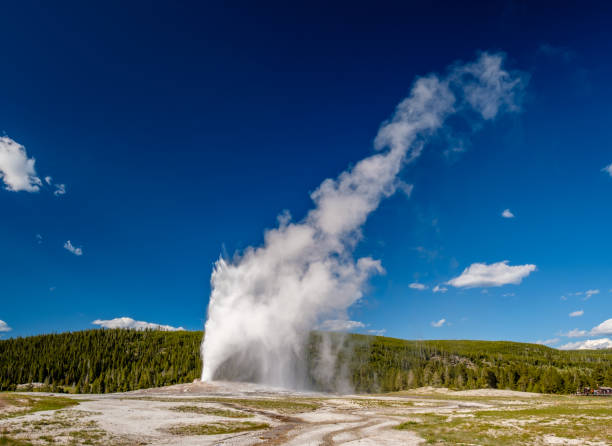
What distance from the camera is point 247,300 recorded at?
101188 mm

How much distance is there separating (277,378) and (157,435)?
78.5 metres

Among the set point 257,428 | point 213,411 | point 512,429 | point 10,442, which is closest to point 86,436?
point 10,442

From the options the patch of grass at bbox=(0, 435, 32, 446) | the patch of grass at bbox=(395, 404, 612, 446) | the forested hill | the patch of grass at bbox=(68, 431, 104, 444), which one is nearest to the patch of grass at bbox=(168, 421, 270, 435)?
the patch of grass at bbox=(68, 431, 104, 444)

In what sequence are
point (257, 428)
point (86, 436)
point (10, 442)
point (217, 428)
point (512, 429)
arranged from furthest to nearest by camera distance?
point (257, 428), point (217, 428), point (512, 429), point (86, 436), point (10, 442)

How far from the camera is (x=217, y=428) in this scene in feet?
104

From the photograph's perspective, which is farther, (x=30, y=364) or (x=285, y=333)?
(x=30, y=364)

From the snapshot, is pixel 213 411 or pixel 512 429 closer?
pixel 512 429

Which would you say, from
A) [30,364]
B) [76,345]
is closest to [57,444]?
[30,364]

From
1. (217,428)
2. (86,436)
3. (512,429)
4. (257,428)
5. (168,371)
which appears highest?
(86,436)

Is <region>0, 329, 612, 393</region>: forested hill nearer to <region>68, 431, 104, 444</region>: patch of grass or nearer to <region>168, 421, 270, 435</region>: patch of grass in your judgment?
<region>168, 421, 270, 435</region>: patch of grass

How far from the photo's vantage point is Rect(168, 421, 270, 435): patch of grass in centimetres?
2958

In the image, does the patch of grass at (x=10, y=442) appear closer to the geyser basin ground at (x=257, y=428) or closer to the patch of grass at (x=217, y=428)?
the geyser basin ground at (x=257, y=428)

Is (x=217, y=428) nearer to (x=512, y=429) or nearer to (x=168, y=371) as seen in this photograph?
(x=512, y=429)

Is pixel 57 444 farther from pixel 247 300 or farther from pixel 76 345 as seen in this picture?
pixel 76 345
